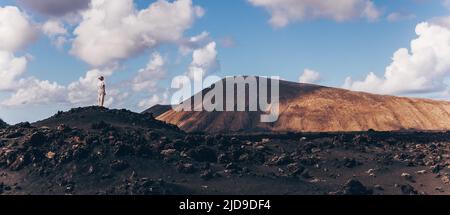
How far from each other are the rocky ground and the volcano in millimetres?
59817

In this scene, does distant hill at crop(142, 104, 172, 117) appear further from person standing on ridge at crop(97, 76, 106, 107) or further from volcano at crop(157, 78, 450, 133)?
person standing on ridge at crop(97, 76, 106, 107)

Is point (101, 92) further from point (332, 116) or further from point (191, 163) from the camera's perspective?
point (332, 116)

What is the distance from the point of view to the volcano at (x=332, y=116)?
445 ft

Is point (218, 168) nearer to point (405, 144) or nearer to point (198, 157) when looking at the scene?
point (198, 157)

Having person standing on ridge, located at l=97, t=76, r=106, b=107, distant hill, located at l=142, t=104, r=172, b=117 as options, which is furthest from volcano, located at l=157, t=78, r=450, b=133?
person standing on ridge, located at l=97, t=76, r=106, b=107

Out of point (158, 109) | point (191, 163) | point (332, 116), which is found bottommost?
point (191, 163)

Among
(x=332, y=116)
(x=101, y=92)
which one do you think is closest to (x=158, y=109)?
(x=332, y=116)

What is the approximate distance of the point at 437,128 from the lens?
451ft

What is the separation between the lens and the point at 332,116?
141 meters

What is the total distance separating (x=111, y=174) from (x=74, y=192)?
197 inches

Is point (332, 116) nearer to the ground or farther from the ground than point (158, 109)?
nearer to the ground

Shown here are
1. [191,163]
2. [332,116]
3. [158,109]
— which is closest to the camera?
[191,163]

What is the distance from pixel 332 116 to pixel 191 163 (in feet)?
293

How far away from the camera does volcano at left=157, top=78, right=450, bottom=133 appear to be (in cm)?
13575
